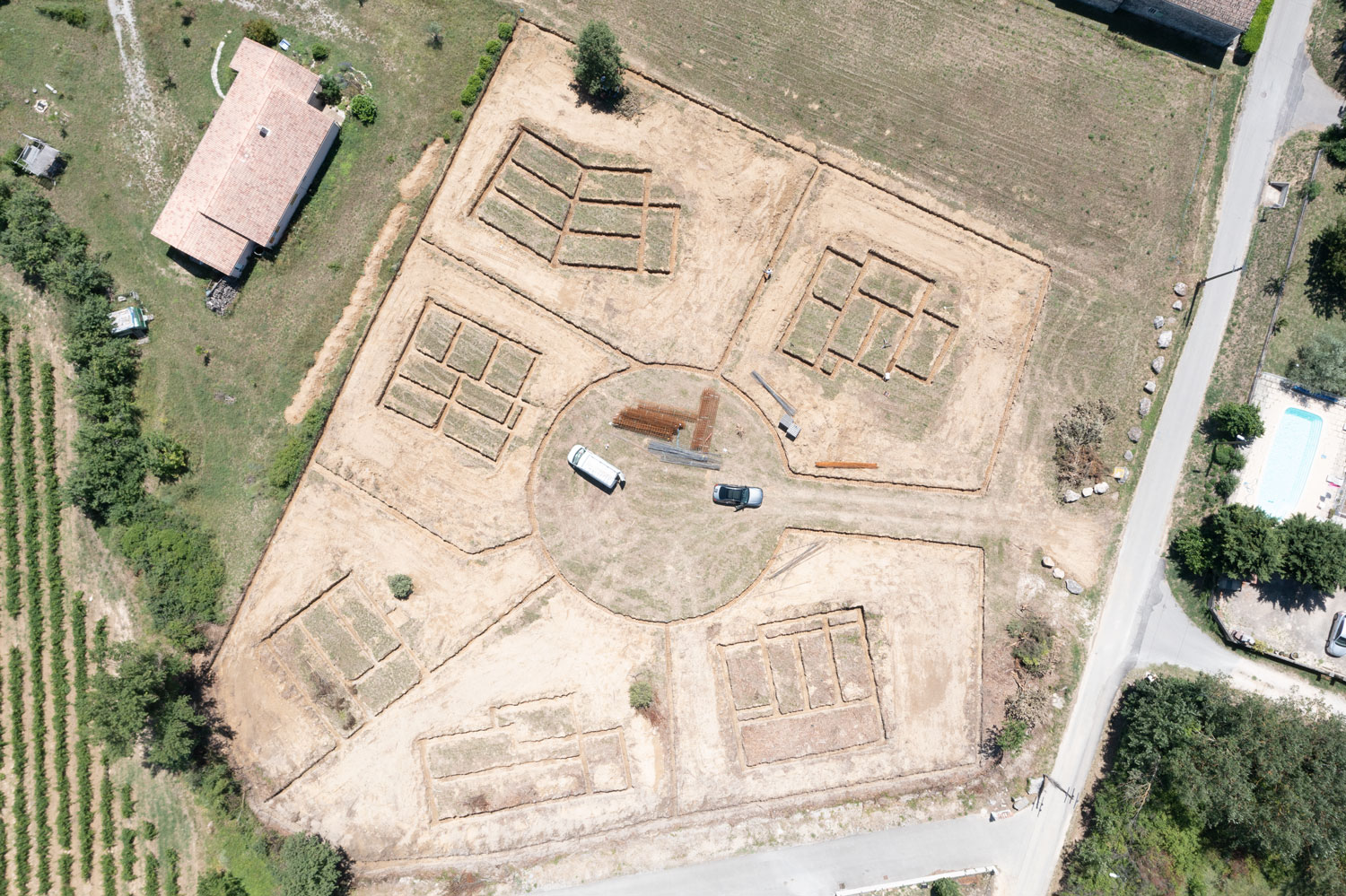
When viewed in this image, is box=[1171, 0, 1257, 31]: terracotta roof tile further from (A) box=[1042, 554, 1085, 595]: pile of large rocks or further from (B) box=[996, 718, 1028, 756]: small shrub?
(B) box=[996, 718, 1028, 756]: small shrub

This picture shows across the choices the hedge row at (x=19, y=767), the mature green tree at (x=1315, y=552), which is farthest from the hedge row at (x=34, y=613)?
the mature green tree at (x=1315, y=552)

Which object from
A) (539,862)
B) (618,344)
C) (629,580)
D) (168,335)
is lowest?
(539,862)

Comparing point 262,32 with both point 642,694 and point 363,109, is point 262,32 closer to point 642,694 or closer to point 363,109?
point 363,109

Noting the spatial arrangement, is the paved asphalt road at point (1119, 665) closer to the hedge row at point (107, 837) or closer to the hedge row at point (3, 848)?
the hedge row at point (107, 837)

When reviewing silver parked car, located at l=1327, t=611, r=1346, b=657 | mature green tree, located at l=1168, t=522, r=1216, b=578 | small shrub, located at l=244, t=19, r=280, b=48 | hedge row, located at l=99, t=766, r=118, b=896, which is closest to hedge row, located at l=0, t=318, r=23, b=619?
hedge row, located at l=99, t=766, r=118, b=896

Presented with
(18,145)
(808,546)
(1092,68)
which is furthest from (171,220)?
(1092,68)

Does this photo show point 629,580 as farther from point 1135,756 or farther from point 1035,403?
point 1135,756

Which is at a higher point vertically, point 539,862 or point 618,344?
point 618,344

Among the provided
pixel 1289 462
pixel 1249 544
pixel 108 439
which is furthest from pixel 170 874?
pixel 1289 462
